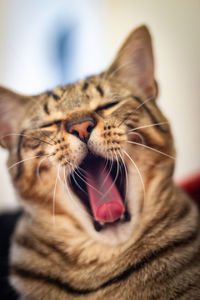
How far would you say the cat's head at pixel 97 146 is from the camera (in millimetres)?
536

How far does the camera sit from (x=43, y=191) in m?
0.60

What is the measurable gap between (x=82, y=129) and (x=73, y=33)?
0.36 m

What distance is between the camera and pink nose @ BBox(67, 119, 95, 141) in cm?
53

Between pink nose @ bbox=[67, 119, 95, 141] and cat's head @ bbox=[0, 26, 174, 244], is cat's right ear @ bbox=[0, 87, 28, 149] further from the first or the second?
pink nose @ bbox=[67, 119, 95, 141]

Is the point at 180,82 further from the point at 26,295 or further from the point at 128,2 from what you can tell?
the point at 26,295

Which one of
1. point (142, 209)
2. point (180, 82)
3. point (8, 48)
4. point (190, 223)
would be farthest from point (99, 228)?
point (180, 82)

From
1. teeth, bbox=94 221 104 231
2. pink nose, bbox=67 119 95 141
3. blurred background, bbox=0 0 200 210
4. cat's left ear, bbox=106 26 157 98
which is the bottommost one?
teeth, bbox=94 221 104 231

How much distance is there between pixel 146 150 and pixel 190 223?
0.21 m

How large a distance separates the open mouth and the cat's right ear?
220mm

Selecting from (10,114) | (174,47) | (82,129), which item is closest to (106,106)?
(82,129)

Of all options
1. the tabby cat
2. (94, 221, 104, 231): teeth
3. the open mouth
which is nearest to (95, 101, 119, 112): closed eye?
the tabby cat

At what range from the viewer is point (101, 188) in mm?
531

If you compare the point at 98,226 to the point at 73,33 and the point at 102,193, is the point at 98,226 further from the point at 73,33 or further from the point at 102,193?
the point at 73,33

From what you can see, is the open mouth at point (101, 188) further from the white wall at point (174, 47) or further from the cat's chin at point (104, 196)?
the white wall at point (174, 47)
